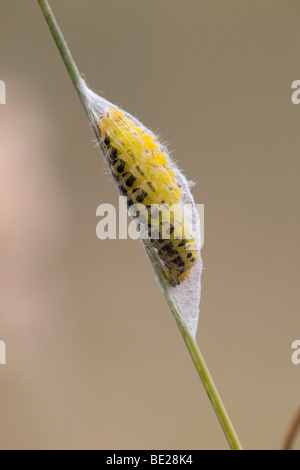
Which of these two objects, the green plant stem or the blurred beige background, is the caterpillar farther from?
the blurred beige background

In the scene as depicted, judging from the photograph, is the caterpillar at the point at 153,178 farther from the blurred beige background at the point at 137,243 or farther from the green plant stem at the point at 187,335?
the blurred beige background at the point at 137,243

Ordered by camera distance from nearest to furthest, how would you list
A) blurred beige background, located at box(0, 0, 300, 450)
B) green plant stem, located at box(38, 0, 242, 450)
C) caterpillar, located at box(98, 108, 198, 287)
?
green plant stem, located at box(38, 0, 242, 450)
caterpillar, located at box(98, 108, 198, 287)
blurred beige background, located at box(0, 0, 300, 450)

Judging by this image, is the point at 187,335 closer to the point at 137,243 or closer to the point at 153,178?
the point at 153,178

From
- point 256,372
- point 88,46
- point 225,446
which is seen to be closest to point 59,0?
point 88,46

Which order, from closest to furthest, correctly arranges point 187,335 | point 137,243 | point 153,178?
point 187,335 < point 153,178 < point 137,243

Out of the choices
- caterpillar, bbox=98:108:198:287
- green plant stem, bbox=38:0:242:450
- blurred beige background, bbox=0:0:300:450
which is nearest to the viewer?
green plant stem, bbox=38:0:242:450

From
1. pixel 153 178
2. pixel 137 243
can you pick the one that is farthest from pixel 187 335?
pixel 137 243

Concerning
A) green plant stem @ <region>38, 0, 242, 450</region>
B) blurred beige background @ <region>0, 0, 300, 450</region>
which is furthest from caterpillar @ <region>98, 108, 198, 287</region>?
blurred beige background @ <region>0, 0, 300, 450</region>

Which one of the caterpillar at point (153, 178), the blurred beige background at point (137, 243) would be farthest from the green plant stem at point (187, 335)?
the blurred beige background at point (137, 243)
